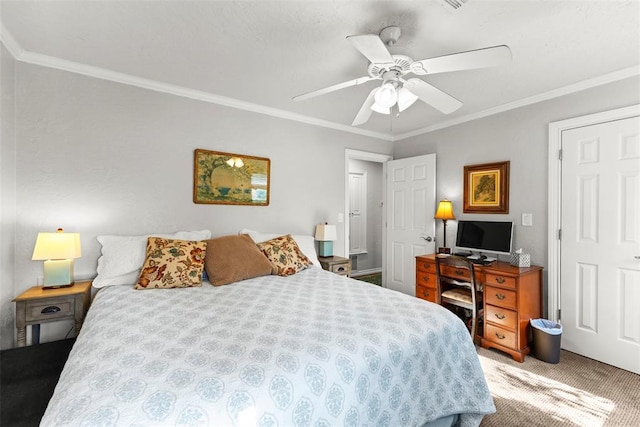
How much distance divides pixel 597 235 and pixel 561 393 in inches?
54.3

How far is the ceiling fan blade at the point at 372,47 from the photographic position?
1.41m

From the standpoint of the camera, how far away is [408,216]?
402 cm

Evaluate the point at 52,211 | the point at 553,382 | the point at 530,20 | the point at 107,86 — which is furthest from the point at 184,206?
the point at 553,382

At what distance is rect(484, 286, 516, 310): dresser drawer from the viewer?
8.36 feet

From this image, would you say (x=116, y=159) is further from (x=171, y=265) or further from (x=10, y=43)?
(x=171, y=265)

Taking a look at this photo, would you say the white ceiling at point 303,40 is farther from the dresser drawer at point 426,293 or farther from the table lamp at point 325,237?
the dresser drawer at point 426,293

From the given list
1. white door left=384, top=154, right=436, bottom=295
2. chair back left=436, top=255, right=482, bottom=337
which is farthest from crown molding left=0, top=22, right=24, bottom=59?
white door left=384, top=154, right=436, bottom=295

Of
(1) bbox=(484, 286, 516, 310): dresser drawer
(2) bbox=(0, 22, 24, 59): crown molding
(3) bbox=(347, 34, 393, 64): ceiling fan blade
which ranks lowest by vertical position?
(1) bbox=(484, 286, 516, 310): dresser drawer

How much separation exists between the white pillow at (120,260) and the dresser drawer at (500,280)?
309 cm

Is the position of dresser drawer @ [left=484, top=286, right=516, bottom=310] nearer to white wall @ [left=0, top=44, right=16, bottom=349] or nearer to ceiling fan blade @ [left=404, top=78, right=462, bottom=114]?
ceiling fan blade @ [left=404, top=78, right=462, bottom=114]

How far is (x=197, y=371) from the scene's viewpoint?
103 centimetres

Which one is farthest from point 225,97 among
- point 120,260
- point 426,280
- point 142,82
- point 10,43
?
point 426,280

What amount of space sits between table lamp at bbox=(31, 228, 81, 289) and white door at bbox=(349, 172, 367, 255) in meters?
4.26

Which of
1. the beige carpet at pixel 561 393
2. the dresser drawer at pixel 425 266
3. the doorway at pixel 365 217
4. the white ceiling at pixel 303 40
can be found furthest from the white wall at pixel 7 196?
the doorway at pixel 365 217
